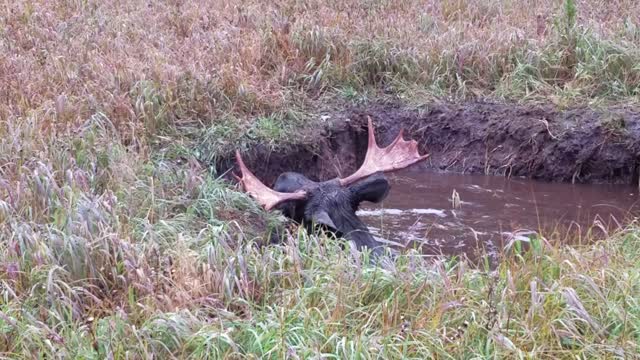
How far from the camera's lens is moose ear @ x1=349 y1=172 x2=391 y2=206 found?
654 centimetres

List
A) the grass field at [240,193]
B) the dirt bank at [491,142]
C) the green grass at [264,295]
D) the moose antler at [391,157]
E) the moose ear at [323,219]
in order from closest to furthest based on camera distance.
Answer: the green grass at [264,295], the grass field at [240,193], the moose ear at [323,219], the moose antler at [391,157], the dirt bank at [491,142]

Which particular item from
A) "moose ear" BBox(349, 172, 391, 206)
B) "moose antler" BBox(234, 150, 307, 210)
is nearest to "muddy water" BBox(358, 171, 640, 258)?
"moose ear" BBox(349, 172, 391, 206)

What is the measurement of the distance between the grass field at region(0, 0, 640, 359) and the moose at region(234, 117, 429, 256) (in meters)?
0.17

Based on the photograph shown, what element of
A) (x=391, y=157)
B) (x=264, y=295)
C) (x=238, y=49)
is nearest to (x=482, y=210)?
(x=391, y=157)

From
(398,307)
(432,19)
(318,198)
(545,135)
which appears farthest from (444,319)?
(432,19)

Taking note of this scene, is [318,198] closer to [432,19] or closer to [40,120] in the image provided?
[40,120]

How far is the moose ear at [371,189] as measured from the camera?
6.54m

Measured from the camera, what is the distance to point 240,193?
6.65m

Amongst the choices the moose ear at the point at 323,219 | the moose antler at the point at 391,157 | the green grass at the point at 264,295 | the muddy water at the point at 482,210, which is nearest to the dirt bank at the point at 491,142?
the muddy water at the point at 482,210

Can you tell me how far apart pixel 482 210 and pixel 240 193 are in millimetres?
2240

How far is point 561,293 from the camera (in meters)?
4.16

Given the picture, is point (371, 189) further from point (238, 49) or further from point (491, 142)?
point (238, 49)

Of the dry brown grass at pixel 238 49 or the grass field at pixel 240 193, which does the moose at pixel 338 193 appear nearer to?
the grass field at pixel 240 193

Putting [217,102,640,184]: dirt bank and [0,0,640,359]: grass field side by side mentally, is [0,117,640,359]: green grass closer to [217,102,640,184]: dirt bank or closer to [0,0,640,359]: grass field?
[0,0,640,359]: grass field
